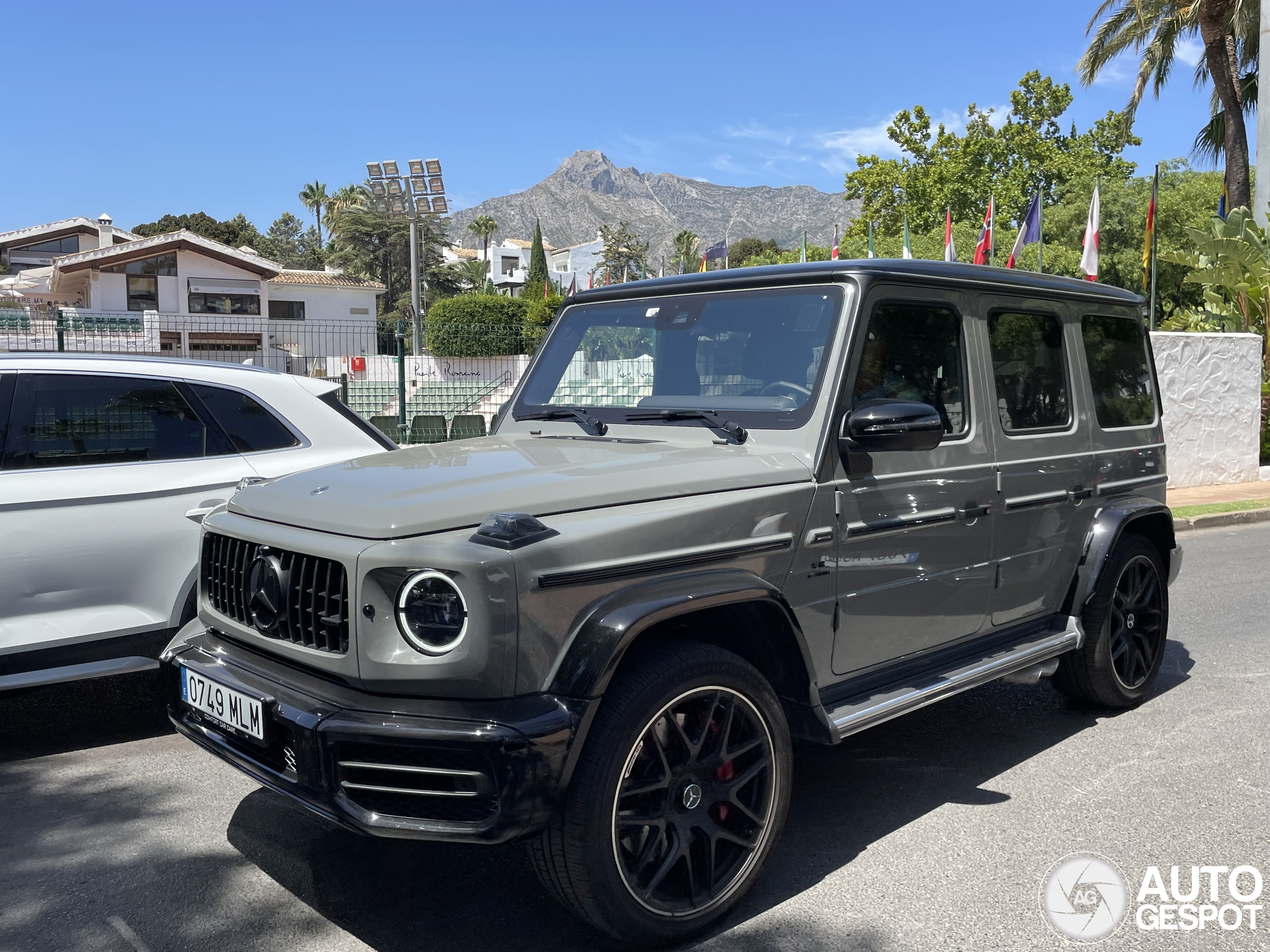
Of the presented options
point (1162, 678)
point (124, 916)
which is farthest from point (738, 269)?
point (1162, 678)

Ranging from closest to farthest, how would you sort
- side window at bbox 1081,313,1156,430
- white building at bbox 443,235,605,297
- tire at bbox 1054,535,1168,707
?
tire at bbox 1054,535,1168,707 → side window at bbox 1081,313,1156,430 → white building at bbox 443,235,605,297

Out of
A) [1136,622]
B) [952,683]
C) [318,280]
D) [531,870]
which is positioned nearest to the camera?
[531,870]

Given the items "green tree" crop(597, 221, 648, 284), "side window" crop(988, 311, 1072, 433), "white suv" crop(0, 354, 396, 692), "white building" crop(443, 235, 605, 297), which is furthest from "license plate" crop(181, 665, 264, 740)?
"green tree" crop(597, 221, 648, 284)

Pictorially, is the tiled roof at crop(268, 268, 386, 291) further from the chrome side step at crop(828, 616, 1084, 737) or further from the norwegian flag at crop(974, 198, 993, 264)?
the chrome side step at crop(828, 616, 1084, 737)

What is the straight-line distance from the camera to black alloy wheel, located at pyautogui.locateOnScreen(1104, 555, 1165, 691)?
16.1 ft

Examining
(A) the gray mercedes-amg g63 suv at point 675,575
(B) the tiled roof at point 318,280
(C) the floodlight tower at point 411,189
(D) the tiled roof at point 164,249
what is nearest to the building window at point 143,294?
(D) the tiled roof at point 164,249

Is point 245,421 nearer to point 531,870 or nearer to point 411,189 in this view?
point 531,870

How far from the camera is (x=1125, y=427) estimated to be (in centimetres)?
502

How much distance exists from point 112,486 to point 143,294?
4336 centimetres

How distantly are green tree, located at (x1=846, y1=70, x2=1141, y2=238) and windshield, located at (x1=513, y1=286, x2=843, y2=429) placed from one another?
41234 millimetres

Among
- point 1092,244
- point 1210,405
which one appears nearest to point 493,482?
point 1210,405

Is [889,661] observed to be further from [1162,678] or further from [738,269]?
[1162,678]

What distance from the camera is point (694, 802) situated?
9.72ft

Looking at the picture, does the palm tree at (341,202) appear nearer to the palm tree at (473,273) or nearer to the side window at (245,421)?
the palm tree at (473,273)
